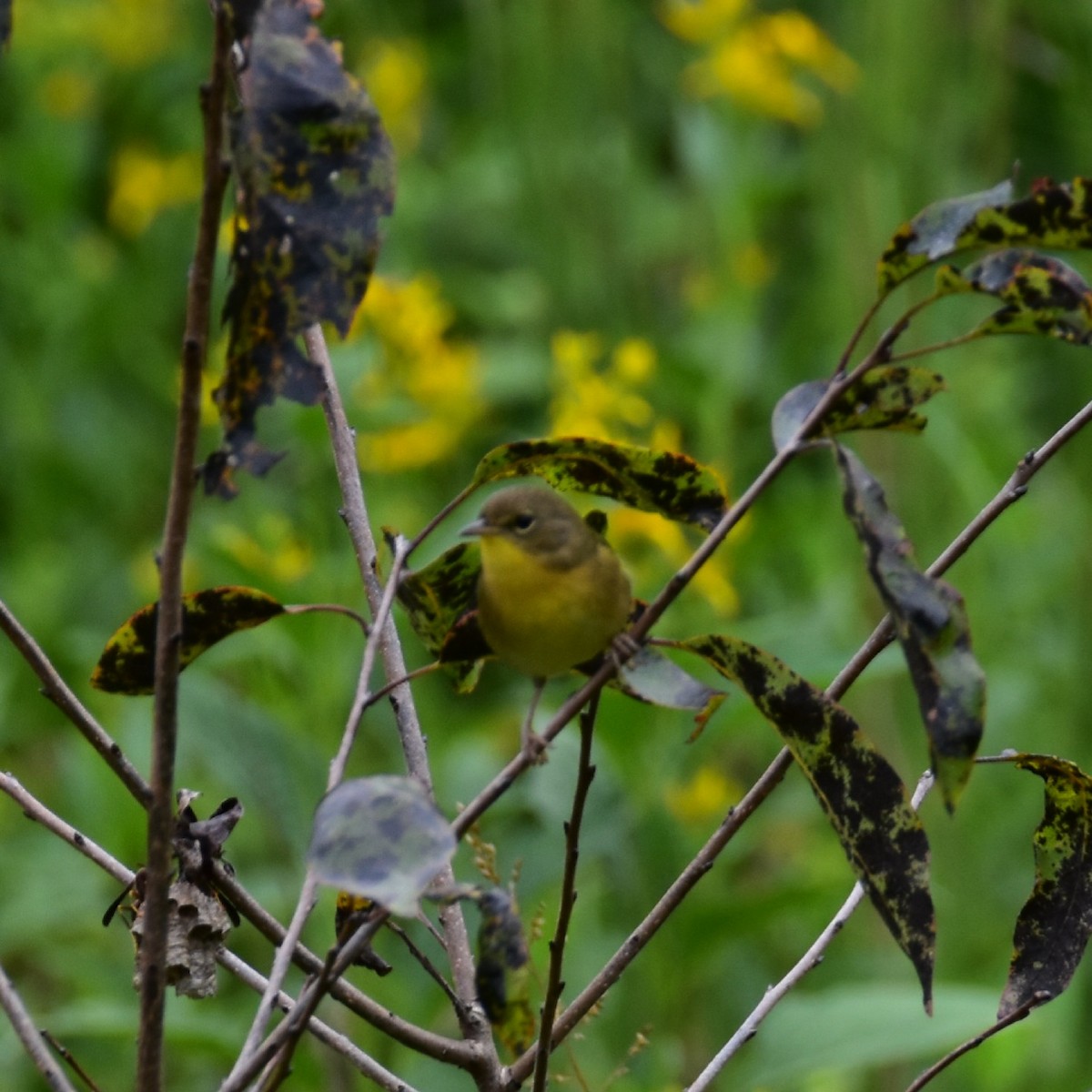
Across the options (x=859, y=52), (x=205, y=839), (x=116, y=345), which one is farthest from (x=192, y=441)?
(x=116, y=345)

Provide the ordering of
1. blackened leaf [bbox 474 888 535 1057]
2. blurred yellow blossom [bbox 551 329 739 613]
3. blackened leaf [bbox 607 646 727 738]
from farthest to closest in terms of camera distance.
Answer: blurred yellow blossom [bbox 551 329 739 613]
blackened leaf [bbox 607 646 727 738]
blackened leaf [bbox 474 888 535 1057]

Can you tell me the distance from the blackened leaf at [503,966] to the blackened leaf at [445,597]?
0.24 metres

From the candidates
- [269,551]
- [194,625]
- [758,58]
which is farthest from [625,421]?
[194,625]

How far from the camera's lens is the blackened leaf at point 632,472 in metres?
0.85

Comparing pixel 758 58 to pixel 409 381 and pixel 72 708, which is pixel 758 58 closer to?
pixel 409 381

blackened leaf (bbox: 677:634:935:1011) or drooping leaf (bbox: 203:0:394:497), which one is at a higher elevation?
drooping leaf (bbox: 203:0:394:497)

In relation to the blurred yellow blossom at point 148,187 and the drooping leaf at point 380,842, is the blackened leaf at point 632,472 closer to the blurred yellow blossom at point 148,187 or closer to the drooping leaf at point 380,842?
the drooping leaf at point 380,842

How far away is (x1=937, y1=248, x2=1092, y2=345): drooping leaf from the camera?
28.3 inches

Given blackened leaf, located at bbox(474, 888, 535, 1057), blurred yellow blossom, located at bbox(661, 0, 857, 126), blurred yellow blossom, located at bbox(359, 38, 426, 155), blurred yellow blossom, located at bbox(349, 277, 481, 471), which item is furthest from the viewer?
blurred yellow blossom, located at bbox(359, 38, 426, 155)

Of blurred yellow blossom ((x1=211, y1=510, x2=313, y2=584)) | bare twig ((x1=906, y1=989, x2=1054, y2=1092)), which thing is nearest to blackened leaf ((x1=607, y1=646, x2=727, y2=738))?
bare twig ((x1=906, y1=989, x2=1054, y2=1092))

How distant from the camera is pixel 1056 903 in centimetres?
94

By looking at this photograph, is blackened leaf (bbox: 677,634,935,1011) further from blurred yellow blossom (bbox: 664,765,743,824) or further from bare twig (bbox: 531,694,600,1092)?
blurred yellow blossom (bbox: 664,765,743,824)

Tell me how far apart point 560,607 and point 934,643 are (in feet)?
1.38

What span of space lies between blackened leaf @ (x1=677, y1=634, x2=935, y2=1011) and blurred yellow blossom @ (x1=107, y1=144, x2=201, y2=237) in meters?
3.53
